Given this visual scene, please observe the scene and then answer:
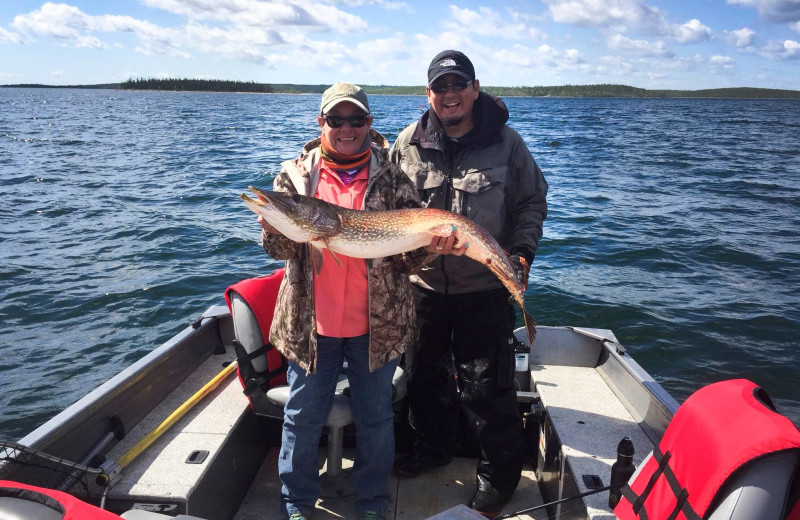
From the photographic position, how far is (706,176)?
22.4m

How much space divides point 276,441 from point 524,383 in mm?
2120

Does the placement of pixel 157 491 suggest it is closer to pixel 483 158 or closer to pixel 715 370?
pixel 483 158

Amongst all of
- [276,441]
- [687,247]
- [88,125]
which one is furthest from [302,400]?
[88,125]

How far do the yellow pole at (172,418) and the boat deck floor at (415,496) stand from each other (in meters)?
0.73

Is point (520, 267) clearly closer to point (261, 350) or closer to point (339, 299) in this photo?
point (339, 299)

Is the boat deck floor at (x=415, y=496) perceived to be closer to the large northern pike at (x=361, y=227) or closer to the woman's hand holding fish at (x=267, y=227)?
the large northern pike at (x=361, y=227)

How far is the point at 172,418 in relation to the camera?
12.4 ft

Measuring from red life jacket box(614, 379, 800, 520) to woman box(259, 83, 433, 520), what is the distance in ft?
4.66

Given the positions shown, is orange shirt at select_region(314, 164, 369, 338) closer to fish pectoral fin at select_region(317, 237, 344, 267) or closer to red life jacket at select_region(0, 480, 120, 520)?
fish pectoral fin at select_region(317, 237, 344, 267)

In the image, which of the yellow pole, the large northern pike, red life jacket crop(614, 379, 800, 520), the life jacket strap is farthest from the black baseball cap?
the yellow pole

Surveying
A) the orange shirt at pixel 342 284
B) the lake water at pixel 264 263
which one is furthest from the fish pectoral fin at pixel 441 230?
the lake water at pixel 264 263

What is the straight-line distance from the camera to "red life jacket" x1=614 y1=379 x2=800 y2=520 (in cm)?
208

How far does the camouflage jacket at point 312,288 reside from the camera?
10.2ft

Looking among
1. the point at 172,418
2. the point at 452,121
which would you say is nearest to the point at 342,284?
the point at 452,121
